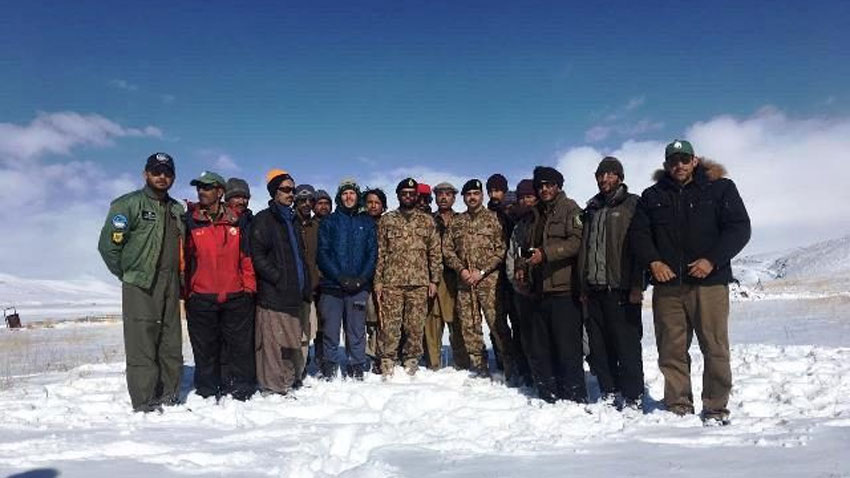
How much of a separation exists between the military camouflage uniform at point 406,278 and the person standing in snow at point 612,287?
241 centimetres

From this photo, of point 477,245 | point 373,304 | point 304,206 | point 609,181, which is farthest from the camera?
point 373,304

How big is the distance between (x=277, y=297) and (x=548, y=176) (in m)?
3.19

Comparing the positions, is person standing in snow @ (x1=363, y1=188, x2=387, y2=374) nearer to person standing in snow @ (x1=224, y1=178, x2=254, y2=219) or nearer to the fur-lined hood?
person standing in snow @ (x1=224, y1=178, x2=254, y2=219)

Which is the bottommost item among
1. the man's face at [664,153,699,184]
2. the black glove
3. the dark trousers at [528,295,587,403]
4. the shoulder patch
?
the dark trousers at [528,295,587,403]

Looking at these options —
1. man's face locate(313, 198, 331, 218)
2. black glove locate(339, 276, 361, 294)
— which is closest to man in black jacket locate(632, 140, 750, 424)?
black glove locate(339, 276, 361, 294)

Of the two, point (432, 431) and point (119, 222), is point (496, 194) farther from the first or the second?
point (119, 222)

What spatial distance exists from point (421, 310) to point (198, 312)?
8.93ft

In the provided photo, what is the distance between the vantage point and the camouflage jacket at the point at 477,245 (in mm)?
7301

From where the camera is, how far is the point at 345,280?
286 inches

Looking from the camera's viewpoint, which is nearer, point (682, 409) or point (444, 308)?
point (682, 409)

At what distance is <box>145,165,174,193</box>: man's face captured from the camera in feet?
19.6

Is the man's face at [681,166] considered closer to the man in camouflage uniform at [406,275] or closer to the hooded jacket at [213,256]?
the man in camouflage uniform at [406,275]

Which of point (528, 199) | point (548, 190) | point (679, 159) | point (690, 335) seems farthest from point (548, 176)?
point (690, 335)

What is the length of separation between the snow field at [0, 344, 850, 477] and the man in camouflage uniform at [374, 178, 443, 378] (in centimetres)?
60
